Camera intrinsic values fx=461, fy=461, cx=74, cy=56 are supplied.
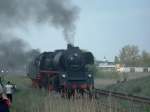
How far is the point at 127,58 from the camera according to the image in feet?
367

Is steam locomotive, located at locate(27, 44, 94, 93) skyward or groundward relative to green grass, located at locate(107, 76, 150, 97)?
skyward

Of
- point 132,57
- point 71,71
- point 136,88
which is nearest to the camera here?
point 71,71

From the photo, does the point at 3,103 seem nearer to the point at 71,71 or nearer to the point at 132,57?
the point at 71,71

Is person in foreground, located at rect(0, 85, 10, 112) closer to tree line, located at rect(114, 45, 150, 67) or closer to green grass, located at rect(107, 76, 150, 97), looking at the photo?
green grass, located at rect(107, 76, 150, 97)

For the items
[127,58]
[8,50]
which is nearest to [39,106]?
[8,50]

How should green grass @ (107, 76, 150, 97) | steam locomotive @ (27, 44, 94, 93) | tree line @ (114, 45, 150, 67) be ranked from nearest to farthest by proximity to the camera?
steam locomotive @ (27, 44, 94, 93), green grass @ (107, 76, 150, 97), tree line @ (114, 45, 150, 67)

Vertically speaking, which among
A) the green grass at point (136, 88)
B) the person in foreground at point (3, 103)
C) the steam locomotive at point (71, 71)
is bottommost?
the green grass at point (136, 88)

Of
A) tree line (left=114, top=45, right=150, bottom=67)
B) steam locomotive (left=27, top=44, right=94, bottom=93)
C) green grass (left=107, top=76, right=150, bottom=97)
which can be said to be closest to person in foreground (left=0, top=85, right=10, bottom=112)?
steam locomotive (left=27, top=44, right=94, bottom=93)

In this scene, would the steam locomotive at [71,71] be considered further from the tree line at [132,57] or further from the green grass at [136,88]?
the tree line at [132,57]

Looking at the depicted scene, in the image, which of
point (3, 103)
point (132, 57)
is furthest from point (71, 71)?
point (132, 57)

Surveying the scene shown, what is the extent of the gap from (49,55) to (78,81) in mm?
5071

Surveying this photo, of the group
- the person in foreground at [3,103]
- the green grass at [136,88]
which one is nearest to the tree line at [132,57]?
the green grass at [136,88]

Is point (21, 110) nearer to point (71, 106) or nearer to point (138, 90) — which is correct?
point (71, 106)

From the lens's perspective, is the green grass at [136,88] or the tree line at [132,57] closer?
the green grass at [136,88]
